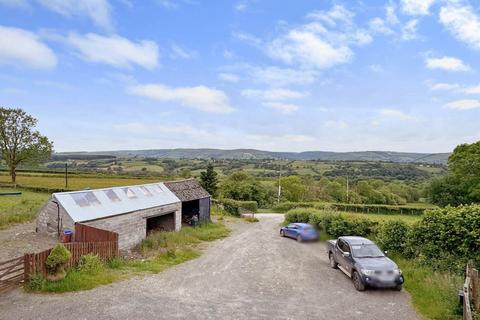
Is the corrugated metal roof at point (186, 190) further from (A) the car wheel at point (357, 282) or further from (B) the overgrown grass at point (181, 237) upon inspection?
(A) the car wheel at point (357, 282)

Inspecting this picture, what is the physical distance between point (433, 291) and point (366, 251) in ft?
10.5

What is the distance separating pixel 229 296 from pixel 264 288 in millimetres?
1851

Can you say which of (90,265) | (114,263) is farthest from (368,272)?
(90,265)

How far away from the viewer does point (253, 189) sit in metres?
61.2

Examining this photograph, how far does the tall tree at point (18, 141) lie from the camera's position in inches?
2164

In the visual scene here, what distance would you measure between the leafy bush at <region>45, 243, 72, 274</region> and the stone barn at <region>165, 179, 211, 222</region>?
1637 centimetres

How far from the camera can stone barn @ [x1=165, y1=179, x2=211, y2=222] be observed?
98.4 feet

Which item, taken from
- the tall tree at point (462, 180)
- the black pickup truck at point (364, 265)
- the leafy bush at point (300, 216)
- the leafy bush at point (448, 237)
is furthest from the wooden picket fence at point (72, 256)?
the tall tree at point (462, 180)

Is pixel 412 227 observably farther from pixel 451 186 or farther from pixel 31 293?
pixel 451 186

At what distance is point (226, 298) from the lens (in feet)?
41.0

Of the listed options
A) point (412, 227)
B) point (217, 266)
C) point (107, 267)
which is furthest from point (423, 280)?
point (107, 267)

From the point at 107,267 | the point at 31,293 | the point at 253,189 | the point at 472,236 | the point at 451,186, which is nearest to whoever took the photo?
the point at 31,293

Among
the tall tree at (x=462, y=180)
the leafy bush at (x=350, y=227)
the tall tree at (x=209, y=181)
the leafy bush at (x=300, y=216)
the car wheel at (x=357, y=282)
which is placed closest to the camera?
the car wheel at (x=357, y=282)

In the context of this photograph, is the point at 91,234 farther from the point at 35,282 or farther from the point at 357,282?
the point at 357,282
